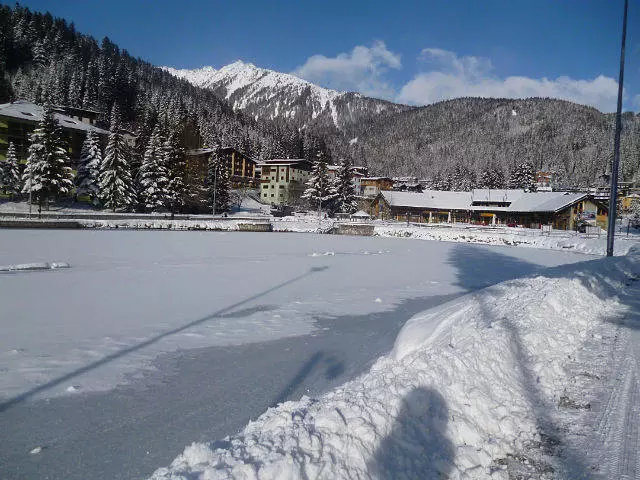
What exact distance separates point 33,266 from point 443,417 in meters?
15.9

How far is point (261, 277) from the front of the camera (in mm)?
15484

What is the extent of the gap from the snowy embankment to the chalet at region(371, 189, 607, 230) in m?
63.3

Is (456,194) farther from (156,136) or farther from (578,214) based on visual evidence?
(156,136)

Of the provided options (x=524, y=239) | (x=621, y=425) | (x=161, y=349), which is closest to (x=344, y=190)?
(x=524, y=239)

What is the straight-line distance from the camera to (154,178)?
50938mm

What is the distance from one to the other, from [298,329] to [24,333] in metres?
5.11

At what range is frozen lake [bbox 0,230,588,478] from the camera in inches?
170

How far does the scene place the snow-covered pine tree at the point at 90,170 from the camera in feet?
164

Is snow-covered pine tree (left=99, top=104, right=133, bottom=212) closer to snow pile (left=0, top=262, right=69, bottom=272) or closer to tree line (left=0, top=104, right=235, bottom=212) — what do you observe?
tree line (left=0, top=104, right=235, bottom=212)

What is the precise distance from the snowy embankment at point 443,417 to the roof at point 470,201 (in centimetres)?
6328

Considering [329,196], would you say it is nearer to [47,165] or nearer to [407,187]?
[47,165]

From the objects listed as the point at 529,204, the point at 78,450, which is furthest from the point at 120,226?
the point at 529,204

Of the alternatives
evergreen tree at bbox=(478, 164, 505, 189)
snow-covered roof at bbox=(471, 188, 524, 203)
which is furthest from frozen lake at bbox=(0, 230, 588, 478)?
evergreen tree at bbox=(478, 164, 505, 189)

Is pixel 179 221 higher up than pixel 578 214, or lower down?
lower down
